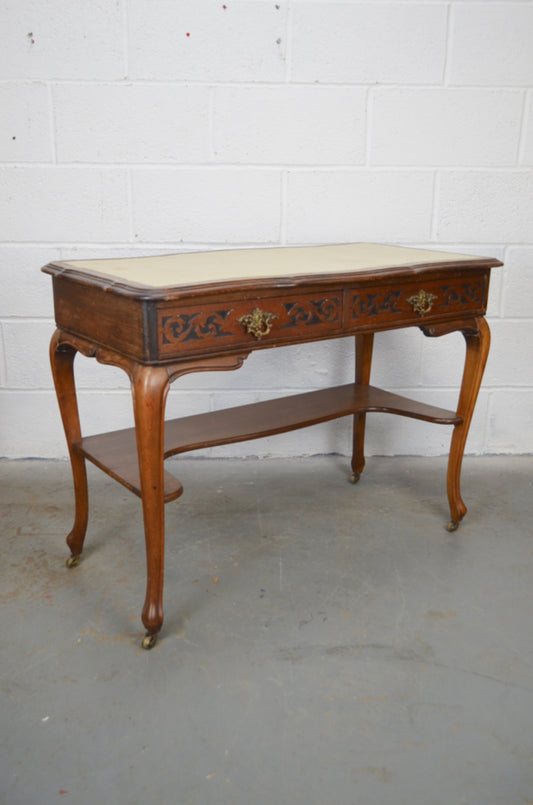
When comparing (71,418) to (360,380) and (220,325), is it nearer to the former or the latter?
(220,325)

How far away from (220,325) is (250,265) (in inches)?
13.6

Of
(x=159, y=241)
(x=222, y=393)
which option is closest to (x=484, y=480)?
(x=222, y=393)

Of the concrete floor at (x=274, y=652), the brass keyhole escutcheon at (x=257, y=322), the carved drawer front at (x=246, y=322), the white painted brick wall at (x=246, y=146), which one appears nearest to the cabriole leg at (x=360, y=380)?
the concrete floor at (x=274, y=652)

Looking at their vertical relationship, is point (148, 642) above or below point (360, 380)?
below

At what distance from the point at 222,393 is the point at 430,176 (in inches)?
46.8

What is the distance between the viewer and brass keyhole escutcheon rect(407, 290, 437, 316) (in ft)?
6.86

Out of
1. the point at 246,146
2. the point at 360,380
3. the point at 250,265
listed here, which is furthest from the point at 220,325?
the point at 246,146

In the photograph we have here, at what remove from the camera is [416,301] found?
209cm

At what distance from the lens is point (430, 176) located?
2.81 m

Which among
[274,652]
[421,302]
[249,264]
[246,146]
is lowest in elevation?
[274,652]

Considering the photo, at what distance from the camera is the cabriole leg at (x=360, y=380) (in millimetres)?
2727

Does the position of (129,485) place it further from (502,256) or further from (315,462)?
(502,256)

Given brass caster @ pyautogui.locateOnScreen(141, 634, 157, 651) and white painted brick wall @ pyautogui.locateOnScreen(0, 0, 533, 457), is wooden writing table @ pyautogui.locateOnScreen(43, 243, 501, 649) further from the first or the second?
white painted brick wall @ pyautogui.locateOnScreen(0, 0, 533, 457)

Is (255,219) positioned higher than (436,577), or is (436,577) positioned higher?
(255,219)
